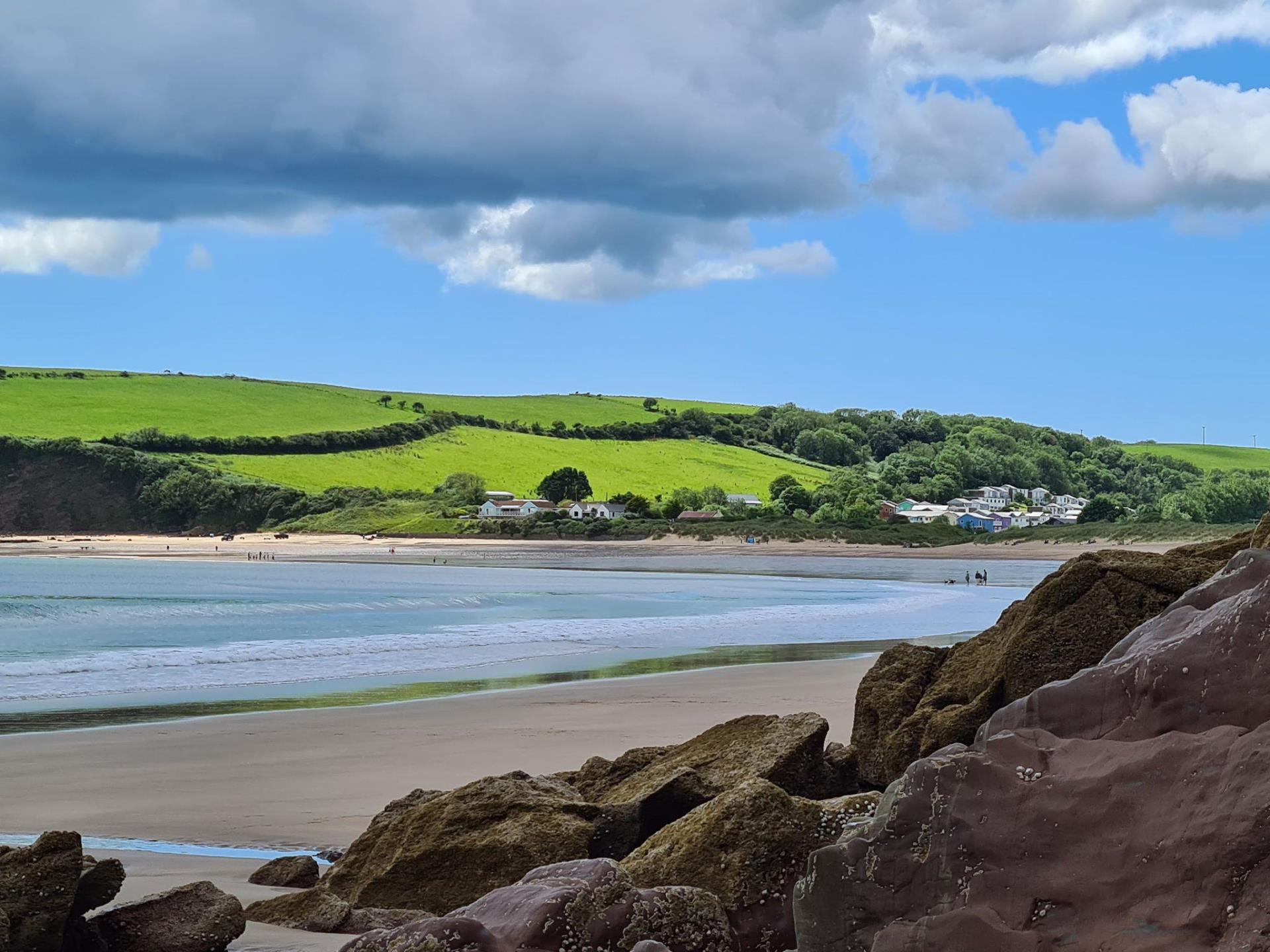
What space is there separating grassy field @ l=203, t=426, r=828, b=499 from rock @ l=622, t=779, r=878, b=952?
125657 mm

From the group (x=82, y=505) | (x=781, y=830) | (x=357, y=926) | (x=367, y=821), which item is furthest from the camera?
(x=82, y=505)

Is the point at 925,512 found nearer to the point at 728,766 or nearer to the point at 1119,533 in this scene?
the point at 1119,533

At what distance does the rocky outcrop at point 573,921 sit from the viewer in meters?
3.90

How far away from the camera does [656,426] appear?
533ft

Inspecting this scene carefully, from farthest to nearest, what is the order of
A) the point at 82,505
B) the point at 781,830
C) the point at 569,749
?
the point at 82,505
the point at 569,749
the point at 781,830

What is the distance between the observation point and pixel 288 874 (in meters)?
6.85

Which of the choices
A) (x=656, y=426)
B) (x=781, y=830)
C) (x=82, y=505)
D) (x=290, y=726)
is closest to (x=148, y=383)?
(x=82, y=505)

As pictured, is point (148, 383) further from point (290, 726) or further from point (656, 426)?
point (290, 726)

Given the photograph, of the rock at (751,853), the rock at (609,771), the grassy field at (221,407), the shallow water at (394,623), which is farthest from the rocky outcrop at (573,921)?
the grassy field at (221,407)

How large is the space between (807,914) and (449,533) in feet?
362

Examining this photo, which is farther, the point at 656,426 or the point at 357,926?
the point at 656,426

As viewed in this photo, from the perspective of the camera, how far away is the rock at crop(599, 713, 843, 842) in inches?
252

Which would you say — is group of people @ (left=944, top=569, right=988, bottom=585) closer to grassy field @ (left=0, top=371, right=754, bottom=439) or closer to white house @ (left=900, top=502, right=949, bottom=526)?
white house @ (left=900, top=502, right=949, bottom=526)

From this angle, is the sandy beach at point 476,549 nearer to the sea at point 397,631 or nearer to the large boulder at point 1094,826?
the sea at point 397,631
